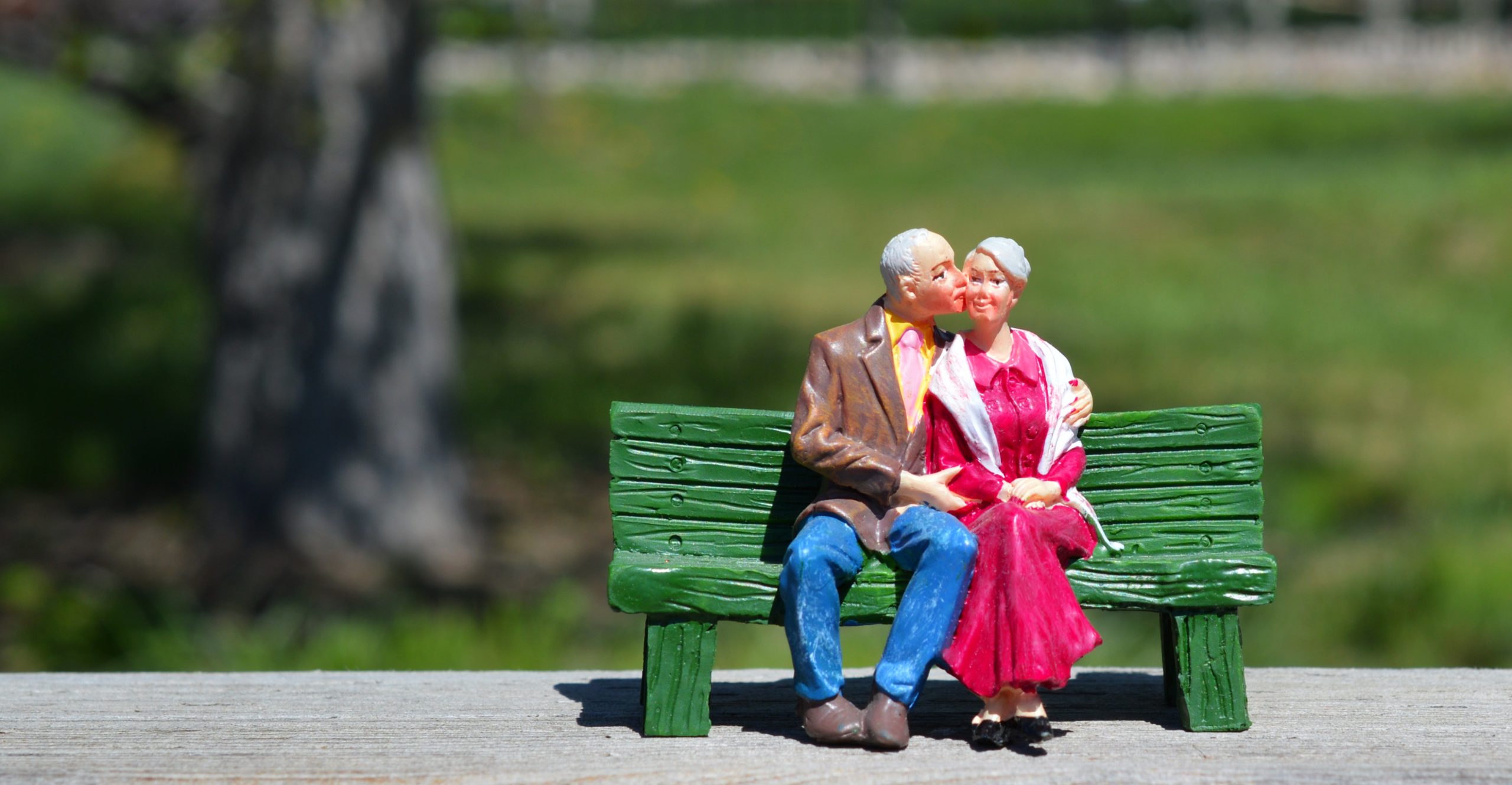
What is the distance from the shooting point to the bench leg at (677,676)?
2863 millimetres

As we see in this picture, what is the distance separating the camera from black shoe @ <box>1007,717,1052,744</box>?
2.81 meters

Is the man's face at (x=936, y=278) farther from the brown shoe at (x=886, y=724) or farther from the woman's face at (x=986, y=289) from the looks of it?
the brown shoe at (x=886, y=724)

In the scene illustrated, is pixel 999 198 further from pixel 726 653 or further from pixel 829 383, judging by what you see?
pixel 829 383

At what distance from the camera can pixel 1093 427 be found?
3.08 metres

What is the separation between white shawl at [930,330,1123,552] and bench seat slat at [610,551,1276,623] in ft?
0.40

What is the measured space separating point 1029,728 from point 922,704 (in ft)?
1.55

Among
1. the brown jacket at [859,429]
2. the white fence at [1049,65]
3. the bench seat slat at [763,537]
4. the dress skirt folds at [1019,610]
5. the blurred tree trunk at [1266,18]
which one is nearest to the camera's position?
the dress skirt folds at [1019,610]

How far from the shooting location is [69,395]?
28.6 feet

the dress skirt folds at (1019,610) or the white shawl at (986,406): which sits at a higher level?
the white shawl at (986,406)

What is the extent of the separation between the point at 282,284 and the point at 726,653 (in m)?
2.50

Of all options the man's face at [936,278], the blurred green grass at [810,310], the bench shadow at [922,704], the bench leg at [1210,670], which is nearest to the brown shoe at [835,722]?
the bench shadow at [922,704]

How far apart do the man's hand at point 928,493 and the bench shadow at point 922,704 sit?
0.48m

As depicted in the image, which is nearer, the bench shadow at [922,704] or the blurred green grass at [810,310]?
the bench shadow at [922,704]

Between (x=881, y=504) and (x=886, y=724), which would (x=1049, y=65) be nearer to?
(x=881, y=504)
